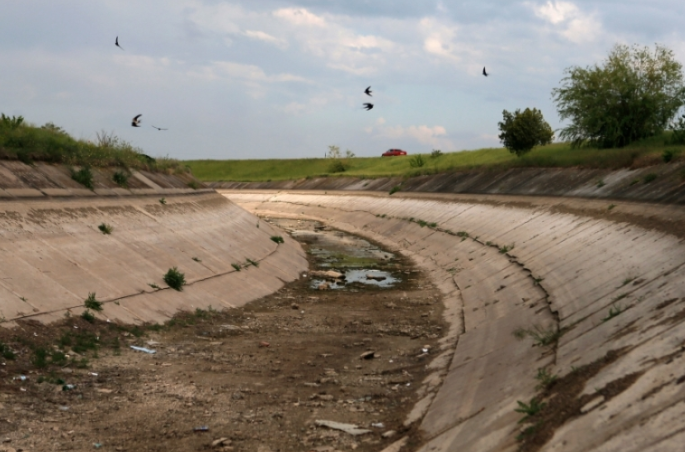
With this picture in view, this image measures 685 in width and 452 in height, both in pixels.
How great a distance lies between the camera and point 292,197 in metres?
85.8

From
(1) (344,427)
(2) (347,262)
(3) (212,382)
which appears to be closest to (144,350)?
(3) (212,382)

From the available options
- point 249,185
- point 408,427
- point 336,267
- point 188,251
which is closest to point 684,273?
point 408,427

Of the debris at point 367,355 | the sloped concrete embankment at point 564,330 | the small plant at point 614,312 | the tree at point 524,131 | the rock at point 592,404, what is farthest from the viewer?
the tree at point 524,131

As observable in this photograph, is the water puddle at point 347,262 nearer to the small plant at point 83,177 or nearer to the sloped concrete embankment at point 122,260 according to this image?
the sloped concrete embankment at point 122,260

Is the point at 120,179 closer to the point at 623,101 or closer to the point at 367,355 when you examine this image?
the point at 367,355

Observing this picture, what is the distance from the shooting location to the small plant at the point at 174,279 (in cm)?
2114

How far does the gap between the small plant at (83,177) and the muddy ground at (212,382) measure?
26.7ft

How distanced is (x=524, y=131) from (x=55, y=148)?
45.1 meters

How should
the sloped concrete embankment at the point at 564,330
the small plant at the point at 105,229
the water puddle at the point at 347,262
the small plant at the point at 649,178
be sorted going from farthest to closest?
the small plant at the point at 649,178
the water puddle at the point at 347,262
the small plant at the point at 105,229
the sloped concrete embankment at the point at 564,330

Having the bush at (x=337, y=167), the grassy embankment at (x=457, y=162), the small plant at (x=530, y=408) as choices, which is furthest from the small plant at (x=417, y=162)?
the small plant at (x=530, y=408)

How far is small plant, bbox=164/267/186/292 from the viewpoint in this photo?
21141 millimetres

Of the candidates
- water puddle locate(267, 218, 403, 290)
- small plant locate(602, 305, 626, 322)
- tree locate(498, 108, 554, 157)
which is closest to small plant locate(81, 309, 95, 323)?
small plant locate(602, 305, 626, 322)

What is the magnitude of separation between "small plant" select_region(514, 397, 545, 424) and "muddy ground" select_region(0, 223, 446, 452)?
1.67 meters

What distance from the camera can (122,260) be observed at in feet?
70.0
